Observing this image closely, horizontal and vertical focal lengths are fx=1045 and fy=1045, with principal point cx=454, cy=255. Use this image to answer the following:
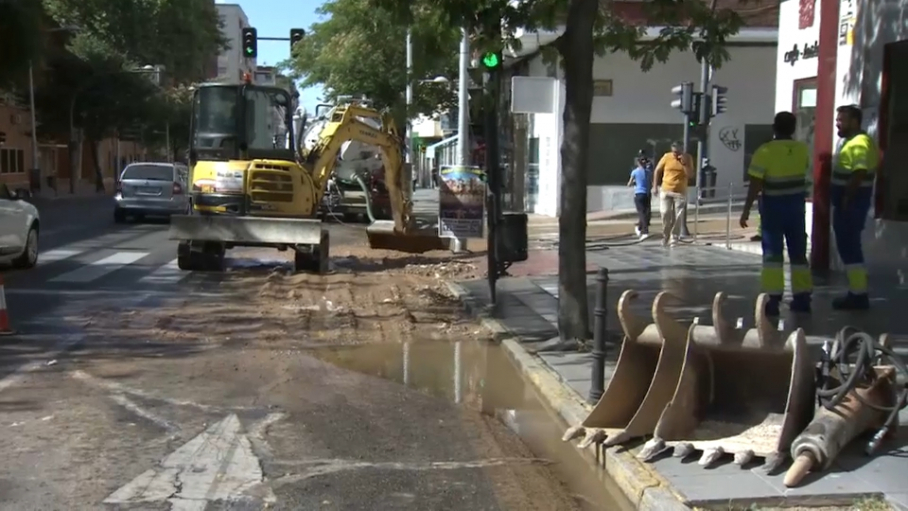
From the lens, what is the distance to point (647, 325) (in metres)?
6.98

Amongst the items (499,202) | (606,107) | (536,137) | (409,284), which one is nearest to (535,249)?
(409,284)

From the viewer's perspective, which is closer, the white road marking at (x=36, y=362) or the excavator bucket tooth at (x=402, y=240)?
the white road marking at (x=36, y=362)

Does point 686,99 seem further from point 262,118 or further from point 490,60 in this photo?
point 490,60

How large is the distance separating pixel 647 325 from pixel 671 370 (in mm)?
447

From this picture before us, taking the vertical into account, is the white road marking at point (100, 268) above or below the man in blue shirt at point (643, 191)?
below

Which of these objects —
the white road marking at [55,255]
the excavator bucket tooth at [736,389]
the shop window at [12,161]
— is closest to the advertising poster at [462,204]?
the white road marking at [55,255]

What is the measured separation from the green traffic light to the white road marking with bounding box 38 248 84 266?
977cm

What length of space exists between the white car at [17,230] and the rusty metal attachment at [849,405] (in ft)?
42.1

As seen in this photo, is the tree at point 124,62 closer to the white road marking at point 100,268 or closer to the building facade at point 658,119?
the building facade at point 658,119

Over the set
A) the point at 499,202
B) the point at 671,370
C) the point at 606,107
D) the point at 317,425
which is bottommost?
the point at 317,425

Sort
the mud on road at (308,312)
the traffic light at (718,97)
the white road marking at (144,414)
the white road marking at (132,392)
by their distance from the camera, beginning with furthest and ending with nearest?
1. the traffic light at (718,97)
2. the mud on road at (308,312)
3. the white road marking at (132,392)
4. the white road marking at (144,414)

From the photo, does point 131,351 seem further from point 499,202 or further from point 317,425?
point 499,202

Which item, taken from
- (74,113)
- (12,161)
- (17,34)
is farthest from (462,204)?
(74,113)

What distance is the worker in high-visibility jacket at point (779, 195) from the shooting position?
10133mm
